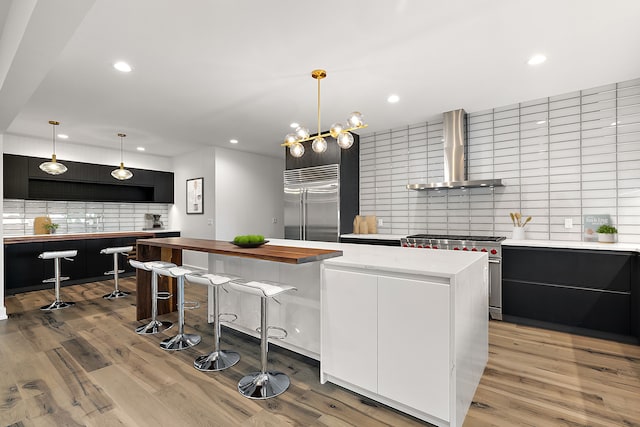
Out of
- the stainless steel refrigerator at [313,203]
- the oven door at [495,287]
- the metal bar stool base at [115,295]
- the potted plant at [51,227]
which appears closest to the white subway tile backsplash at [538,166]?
the oven door at [495,287]

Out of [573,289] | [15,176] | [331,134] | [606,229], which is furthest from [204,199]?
[606,229]

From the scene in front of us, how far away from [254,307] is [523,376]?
7.16 feet

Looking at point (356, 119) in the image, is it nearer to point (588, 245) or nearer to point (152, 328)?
point (588, 245)

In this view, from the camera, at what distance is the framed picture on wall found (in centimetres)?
626

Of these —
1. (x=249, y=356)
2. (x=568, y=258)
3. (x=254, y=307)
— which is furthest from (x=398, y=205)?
(x=249, y=356)

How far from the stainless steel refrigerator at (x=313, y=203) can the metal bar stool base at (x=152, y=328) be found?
2439 mm

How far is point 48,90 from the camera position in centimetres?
325

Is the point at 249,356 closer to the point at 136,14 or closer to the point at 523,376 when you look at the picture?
the point at 523,376

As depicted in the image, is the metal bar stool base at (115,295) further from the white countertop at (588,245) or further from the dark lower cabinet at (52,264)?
the white countertop at (588,245)

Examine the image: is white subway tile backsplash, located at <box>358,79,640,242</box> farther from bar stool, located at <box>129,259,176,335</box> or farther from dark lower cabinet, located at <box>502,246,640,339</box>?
bar stool, located at <box>129,259,176,335</box>

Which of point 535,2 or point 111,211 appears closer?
point 535,2

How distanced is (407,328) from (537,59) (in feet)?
8.35

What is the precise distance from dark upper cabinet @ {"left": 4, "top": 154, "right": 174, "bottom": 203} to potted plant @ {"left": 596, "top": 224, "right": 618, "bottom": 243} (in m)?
7.20

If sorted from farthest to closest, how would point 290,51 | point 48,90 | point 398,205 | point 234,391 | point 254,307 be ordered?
point 398,205 → point 48,90 → point 254,307 → point 290,51 → point 234,391
